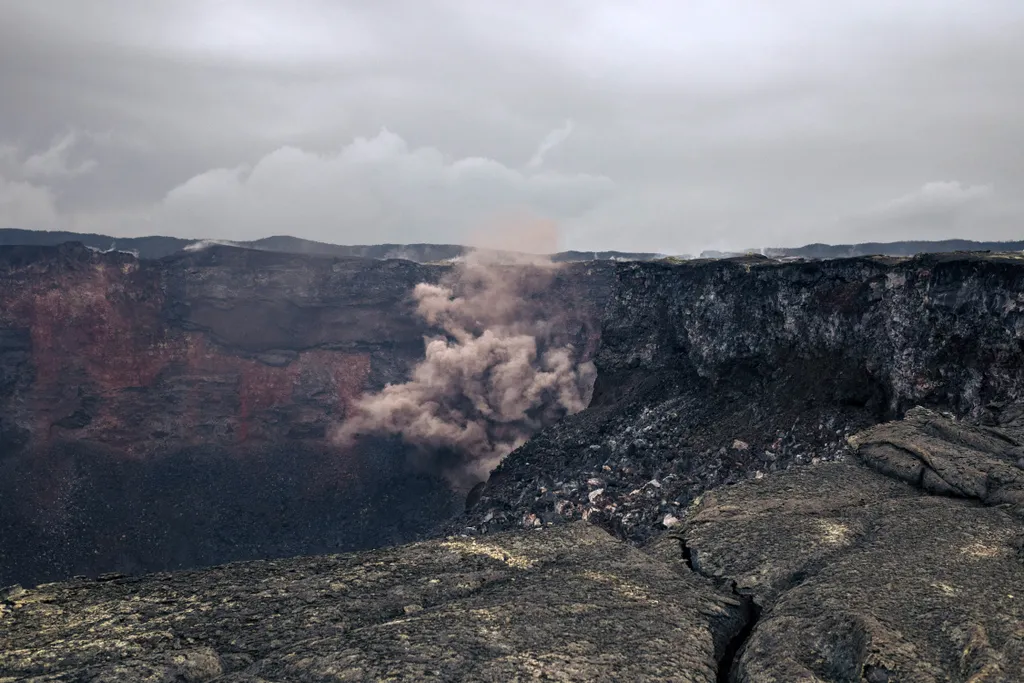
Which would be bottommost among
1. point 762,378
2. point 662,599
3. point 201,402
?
point 201,402

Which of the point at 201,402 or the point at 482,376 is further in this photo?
the point at 482,376

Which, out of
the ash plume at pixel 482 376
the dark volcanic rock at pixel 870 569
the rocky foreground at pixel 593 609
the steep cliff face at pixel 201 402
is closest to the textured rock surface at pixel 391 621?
the rocky foreground at pixel 593 609

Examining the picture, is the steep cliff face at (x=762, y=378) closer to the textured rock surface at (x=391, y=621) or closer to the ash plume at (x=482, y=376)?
the textured rock surface at (x=391, y=621)

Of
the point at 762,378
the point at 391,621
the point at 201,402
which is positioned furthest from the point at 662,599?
the point at 201,402

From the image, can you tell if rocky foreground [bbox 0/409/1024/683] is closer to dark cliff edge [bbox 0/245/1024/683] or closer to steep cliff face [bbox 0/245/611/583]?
dark cliff edge [bbox 0/245/1024/683]

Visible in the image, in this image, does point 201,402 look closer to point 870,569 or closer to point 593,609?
point 593,609

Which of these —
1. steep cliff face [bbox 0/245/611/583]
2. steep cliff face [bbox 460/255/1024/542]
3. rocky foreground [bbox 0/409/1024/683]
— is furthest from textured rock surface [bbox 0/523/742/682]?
steep cliff face [bbox 0/245/611/583]

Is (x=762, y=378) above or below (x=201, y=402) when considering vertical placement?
above
